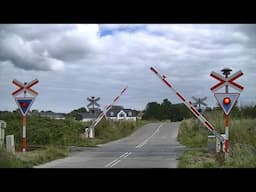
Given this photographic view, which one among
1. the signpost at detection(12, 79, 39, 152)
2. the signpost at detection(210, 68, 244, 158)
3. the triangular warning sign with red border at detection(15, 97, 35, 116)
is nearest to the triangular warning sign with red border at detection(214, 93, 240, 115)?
the signpost at detection(210, 68, 244, 158)

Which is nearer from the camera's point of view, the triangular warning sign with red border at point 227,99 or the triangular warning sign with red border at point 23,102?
the triangular warning sign with red border at point 227,99

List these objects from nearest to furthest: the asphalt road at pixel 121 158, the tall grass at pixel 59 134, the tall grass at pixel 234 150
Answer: the tall grass at pixel 234 150 → the asphalt road at pixel 121 158 → the tall grass at pixel 59 134

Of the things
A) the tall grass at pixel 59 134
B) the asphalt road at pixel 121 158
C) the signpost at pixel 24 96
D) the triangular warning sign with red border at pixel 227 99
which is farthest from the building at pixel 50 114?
the triangular warning sign with red border at pixel 227 99

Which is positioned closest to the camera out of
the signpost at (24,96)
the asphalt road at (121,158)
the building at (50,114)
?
the signpost at (24,96)

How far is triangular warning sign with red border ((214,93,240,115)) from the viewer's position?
11.3m

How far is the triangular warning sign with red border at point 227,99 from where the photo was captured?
11.3m

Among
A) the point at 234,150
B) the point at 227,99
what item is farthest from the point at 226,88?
the point at 234,150

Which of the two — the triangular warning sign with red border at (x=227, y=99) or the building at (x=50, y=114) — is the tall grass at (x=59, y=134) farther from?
the triangular warning sign with red border at (x=227, y=99)

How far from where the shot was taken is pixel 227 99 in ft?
37.4

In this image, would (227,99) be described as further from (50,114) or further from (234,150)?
(50,114)

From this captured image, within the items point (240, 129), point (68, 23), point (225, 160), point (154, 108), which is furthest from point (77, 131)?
point (154, 108)
